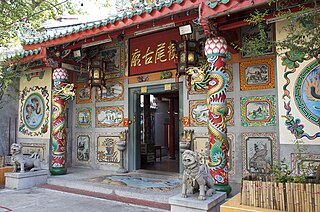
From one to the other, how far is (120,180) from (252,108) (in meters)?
2.81

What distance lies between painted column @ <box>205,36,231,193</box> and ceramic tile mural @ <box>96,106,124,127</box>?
295cm

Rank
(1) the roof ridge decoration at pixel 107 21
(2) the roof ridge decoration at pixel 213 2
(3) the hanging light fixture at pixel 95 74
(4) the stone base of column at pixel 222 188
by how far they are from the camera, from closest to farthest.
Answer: (2) the roof ridge decoration at pixel 213 2 < (4) the stone base of column at pixel 222 188 < (1) the roof ridge decoration at pixel 107 21 < (3) the hanging light fixture at pixel 95 74

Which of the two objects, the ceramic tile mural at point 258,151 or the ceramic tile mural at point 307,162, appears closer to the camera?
the ceramic tile mural at point 307,162

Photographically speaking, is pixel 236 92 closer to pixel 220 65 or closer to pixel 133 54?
pixel 220 65

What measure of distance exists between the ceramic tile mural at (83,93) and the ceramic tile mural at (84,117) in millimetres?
216

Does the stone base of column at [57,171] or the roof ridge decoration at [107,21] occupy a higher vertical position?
the roof ridge decoration at [107,21]

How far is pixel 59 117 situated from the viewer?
598 cm

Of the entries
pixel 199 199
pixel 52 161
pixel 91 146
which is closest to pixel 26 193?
pixel 52 161

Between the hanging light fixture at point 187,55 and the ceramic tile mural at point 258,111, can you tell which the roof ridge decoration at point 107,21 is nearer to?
the hanging light fixture at point 187,55

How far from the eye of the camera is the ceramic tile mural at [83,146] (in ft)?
22.5

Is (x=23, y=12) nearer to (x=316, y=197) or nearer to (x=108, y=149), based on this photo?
(x=108, y=149)

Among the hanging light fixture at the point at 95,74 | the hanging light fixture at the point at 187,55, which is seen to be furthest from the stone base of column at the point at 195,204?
the hanging light fixture at the point at 95,74

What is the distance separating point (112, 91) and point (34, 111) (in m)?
2.16

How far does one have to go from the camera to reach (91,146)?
22.4 ft
